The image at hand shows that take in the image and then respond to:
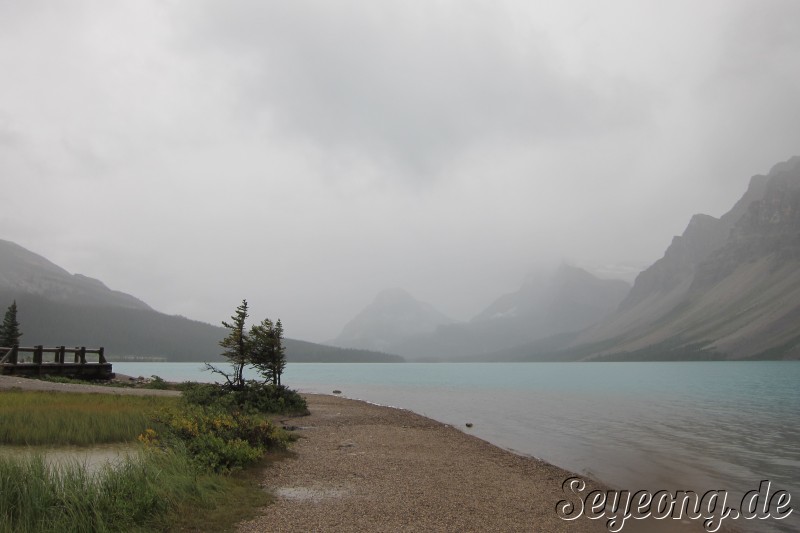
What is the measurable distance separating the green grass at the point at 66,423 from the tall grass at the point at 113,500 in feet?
22.0

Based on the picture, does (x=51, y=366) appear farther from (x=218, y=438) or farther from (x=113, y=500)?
(x=113, y=500)

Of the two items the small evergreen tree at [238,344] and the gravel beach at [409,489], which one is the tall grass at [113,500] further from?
the small evergreen tree at [238,344]

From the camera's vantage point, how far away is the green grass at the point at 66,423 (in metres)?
16.9

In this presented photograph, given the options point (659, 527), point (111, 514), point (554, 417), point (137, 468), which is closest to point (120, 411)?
point (137, 468)

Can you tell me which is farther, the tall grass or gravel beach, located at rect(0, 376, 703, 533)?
gravel beach, located at rect(0, 376, 703, 533)

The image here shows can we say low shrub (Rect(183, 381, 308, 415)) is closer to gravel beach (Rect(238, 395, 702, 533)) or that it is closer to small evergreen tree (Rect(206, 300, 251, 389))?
small evergreen tree (Rect(206, 300, 251, 389))

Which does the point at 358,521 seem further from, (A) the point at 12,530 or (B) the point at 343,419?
(B) the point at 343,419

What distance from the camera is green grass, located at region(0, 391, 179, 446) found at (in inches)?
664

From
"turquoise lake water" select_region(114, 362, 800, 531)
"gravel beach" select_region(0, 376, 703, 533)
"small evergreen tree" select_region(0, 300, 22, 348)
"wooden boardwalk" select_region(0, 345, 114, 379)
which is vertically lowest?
"turquoise lake water" select_region(114, 362, 800, 531)

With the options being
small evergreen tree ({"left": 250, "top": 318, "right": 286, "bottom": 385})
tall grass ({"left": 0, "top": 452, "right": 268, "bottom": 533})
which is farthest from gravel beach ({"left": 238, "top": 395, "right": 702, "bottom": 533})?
small evergreen tree ({"left": 250, "top": 318, "right": 286, "bottom": 385})

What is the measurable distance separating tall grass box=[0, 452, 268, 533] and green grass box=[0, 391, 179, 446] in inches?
265

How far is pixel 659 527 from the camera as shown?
537 inches

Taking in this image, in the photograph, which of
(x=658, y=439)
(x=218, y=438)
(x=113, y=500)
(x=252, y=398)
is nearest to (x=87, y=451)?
(x=218, y=438)

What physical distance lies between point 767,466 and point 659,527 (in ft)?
44.4
